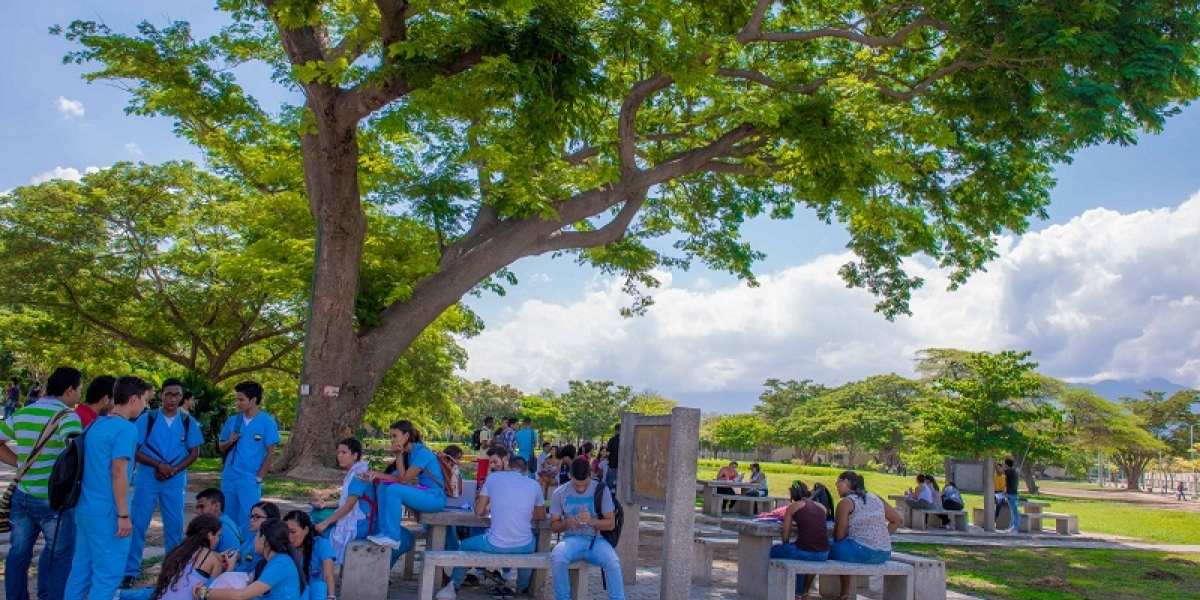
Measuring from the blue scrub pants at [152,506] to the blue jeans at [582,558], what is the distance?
295 centimetres

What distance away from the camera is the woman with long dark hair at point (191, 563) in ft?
15.5

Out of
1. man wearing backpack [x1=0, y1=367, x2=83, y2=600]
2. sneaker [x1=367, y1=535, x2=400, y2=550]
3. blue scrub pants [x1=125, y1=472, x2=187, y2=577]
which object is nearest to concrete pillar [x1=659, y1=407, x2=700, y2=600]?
sneaker [x1=367, y1=535, x2=400, y2=550]

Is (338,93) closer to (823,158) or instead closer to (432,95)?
(432,95)

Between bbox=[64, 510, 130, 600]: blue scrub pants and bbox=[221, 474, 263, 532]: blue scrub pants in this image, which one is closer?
bbox=[64, 510, 130, 600]: blue scrub pants

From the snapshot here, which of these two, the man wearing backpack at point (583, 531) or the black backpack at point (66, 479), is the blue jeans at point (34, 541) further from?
the man wearing backpack at point (583, 531)

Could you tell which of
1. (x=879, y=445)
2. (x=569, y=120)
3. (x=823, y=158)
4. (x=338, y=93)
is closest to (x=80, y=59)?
(x=338, y=93)

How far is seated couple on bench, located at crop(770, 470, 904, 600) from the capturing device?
24.1 feet

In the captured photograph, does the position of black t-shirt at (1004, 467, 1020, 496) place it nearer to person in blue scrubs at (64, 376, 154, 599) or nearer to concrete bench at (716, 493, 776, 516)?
concrete bench at (716, 493, 776, 516)

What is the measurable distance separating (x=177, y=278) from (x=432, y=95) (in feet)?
62.7

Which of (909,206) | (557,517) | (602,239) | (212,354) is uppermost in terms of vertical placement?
(909,206)

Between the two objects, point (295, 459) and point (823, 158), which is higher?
point (823, 158)

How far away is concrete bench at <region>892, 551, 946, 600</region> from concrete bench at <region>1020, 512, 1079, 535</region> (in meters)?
11.9

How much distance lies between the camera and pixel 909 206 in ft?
56.5

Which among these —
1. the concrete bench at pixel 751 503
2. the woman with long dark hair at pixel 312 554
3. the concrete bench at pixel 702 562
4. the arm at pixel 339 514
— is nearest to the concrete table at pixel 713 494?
the concrete bench at pixel 751 503
